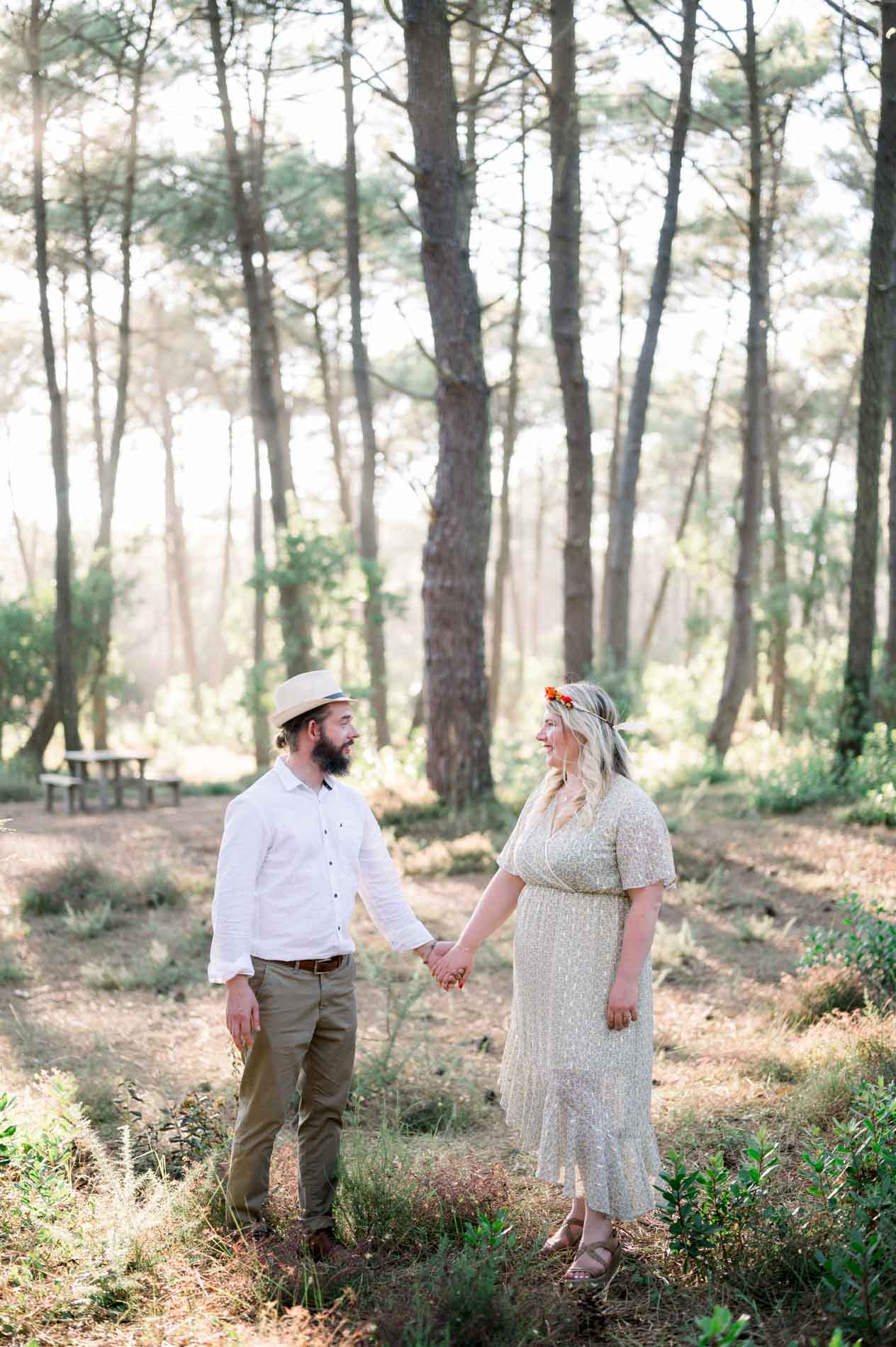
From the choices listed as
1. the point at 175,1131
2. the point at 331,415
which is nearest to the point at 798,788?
the point at 175,1131

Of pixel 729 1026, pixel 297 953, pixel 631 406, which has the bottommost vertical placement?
pixel 729 1026

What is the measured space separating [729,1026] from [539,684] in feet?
104

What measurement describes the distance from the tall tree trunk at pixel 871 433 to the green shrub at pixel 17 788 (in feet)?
35.9

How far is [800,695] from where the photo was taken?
2584 cm

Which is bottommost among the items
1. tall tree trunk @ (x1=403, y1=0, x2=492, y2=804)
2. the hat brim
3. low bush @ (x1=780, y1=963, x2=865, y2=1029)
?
low bush @ (x1=780, y1=963, x2=865, y2=1029)

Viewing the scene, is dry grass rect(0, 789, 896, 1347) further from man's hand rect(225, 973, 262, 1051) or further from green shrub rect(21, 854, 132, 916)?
man's hand rect(225, 973, 262, 1051)

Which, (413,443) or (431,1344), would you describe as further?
(413,443)

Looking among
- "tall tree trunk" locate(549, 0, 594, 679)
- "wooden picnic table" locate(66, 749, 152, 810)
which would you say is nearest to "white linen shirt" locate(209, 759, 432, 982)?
"tall tree trunk" locate(549, 0, 594, 679)

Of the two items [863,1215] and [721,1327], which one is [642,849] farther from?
[721,1327]

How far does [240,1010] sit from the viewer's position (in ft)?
12.5

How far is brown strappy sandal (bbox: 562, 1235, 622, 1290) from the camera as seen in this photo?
3.64 m

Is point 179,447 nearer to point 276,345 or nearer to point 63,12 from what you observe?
point 276,345

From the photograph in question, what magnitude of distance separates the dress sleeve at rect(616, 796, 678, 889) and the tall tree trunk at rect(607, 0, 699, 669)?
10.6 meters

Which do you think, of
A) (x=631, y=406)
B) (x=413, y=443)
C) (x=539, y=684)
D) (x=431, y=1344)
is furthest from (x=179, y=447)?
(x=431, y=1344)
